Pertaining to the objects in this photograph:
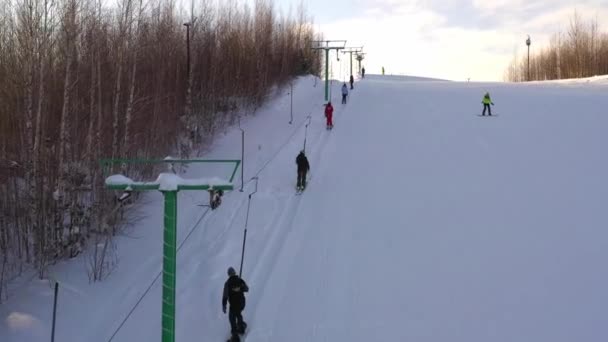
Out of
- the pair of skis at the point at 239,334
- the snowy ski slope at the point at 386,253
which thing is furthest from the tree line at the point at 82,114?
the pair of skis at the point at 239,334

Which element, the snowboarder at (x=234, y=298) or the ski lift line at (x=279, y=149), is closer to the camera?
the snowboarder at (x=234, y=298)

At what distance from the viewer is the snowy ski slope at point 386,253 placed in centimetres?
1161

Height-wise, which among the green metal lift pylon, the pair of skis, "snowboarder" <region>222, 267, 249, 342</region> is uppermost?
the green metal lift pylon

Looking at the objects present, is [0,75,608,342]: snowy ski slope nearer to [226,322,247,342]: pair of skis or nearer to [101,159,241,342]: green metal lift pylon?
[226,322,247,342]: pair of skis

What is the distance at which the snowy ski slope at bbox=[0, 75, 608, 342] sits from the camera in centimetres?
1161

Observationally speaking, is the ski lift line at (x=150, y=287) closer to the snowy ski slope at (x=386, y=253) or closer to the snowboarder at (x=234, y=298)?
the snowy ski slope at (x=386, y=253)

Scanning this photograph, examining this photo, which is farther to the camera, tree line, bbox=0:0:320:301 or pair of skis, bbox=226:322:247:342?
tree line, bbox=0:0:320:301

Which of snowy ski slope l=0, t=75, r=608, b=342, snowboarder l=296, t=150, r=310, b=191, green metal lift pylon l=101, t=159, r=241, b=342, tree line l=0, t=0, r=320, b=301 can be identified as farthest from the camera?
snowboarder l=296, t=150, r=310, b=191

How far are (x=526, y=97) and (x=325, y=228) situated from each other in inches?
980

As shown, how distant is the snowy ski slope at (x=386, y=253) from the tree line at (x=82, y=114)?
1248mm

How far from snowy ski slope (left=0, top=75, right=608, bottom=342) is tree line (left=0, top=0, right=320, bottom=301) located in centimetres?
125

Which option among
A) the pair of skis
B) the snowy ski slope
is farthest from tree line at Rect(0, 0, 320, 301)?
the pair of skis

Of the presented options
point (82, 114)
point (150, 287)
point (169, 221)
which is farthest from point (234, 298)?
point (82, 114)

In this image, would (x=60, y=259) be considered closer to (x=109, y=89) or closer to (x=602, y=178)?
(x=109, y=89)
